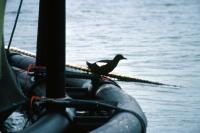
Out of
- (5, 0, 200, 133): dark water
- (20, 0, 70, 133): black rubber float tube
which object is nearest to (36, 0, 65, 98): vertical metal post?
(20, 0, 70, 133): black rubber float tube

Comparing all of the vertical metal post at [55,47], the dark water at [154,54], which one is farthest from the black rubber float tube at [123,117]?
the dark water at [154,54]

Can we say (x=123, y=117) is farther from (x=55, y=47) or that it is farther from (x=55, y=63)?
(x=55, y=47)

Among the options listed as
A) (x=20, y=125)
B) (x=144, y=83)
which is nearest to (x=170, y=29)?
(x=144, y=83)

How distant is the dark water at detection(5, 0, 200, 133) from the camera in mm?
9898

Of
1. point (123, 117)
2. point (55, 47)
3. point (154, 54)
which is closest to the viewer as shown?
point (55, 47)

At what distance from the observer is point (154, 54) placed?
1764cm

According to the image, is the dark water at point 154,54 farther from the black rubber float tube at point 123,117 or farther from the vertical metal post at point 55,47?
the vertical metal post at point 55,47

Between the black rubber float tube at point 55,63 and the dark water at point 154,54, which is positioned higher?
the black rubber float tube at point 55,63

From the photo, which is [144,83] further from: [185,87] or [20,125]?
[20,125]

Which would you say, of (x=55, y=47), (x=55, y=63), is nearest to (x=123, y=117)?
(x=55, y=63)

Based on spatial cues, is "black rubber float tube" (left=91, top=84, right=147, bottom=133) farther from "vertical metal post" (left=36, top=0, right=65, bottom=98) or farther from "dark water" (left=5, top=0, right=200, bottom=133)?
"dark water" (left=5, top=0, right=200, bottom=133)

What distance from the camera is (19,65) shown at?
352 inches

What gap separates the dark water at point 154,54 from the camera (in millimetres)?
9898

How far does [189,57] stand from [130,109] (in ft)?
36.3
